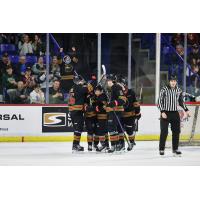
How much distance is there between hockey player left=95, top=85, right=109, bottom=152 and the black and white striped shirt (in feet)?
1.83

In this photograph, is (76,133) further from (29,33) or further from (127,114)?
(29,33)

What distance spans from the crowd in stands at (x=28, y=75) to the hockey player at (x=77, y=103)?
0.35 metres

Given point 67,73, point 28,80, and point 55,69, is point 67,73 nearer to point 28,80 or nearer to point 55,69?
point 55,69

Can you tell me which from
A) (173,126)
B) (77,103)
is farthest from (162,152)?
(77,103)

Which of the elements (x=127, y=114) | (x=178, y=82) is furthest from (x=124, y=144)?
(x=178, y=82)

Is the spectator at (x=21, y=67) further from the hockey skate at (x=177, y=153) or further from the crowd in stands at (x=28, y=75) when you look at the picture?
the hockey skate at (x=177, y=153)

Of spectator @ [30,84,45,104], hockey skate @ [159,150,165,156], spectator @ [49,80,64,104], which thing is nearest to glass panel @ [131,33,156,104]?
hockey skate @ [159,150,165,156]

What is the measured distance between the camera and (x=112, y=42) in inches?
320

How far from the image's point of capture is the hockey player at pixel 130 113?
7.64 metres

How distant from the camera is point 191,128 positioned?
7.70m

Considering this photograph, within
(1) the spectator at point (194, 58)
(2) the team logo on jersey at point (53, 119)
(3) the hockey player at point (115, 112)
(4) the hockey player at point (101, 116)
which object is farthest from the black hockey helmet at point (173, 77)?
(2) the team logo on jersey at point (53, 119)

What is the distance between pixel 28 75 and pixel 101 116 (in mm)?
1103

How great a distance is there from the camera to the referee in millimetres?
7473

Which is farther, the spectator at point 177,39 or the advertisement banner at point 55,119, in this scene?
the advertisement banner at point 55,119
